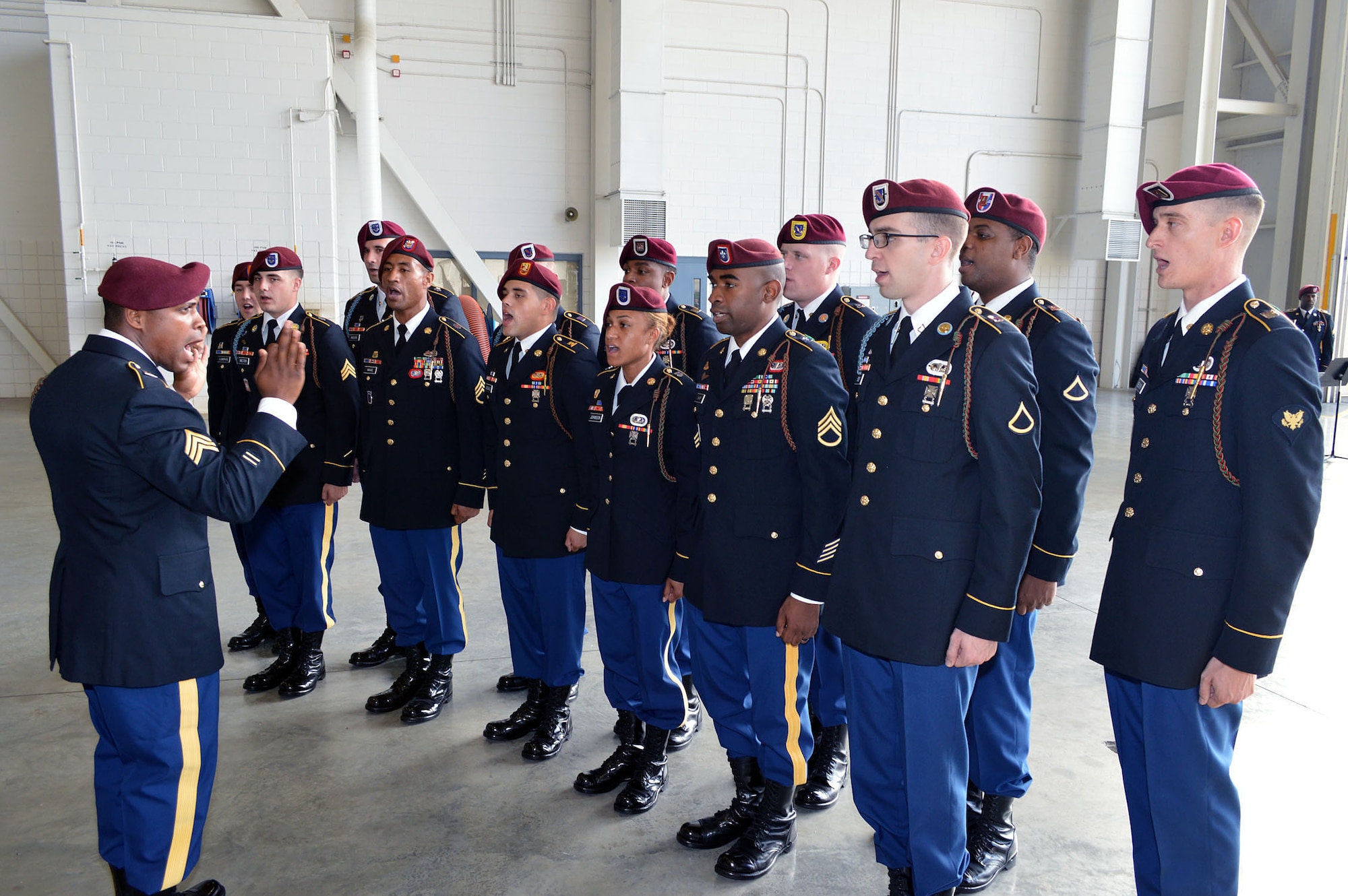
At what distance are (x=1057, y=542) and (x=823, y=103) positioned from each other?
37.0 feet

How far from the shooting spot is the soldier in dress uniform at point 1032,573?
2.53m

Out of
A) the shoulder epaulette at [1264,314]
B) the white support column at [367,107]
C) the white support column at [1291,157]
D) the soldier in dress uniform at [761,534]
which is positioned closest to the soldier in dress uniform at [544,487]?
the soldier in dress uniform at [761,534]

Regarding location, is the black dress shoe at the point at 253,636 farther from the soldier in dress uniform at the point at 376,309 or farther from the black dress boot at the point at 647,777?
the black dress boot at the point at 647,777

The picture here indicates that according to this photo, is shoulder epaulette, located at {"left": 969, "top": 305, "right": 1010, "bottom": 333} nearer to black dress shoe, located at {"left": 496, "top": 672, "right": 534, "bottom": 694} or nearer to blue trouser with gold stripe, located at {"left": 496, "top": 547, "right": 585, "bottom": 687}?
blue trouser with gold stripe, located at {"left": 496, "top": 547, "right": 585, "bottom": 687}

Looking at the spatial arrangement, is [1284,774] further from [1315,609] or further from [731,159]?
[731,159]

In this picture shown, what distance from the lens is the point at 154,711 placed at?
2109 millimetres

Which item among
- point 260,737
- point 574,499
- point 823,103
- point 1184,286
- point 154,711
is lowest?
point 260,737

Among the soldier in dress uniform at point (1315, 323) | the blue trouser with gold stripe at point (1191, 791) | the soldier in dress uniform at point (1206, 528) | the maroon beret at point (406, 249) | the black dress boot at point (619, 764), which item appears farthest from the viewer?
the soldier in dress uniform at point (1315, 323)

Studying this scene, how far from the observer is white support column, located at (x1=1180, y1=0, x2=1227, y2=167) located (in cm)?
1259

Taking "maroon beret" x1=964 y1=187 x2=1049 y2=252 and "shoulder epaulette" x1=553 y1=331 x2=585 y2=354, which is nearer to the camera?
"maroon beret" x1=964 y1=187 x2=1049 y2=252

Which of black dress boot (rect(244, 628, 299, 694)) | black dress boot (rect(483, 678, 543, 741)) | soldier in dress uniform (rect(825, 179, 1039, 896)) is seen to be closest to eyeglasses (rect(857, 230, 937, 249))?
soldier in dress uniform (rect(825, 179, 1039, 896))

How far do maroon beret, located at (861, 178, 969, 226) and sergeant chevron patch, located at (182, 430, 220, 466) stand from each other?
5.12 ft

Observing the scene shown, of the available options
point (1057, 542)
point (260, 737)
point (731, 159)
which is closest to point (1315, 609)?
point (1057, 542)

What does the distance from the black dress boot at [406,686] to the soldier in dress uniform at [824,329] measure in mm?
1620
